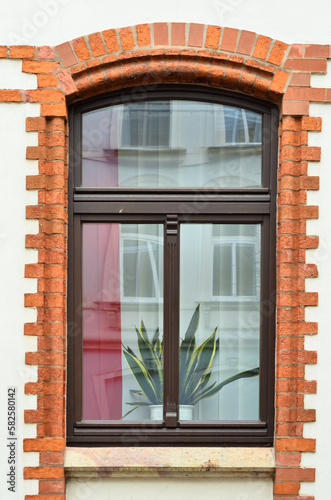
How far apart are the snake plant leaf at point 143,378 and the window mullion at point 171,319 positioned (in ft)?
0.32

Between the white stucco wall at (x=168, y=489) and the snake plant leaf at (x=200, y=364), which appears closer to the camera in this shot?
the white stucco wall at (x=168, y=489)

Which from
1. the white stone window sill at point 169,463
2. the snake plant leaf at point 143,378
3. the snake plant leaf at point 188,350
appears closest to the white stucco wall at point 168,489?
the white stone window sill at point 169,463

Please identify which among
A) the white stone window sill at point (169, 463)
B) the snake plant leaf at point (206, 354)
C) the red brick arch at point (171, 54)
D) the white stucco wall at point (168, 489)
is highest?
the red brick arch at point (171, 54)

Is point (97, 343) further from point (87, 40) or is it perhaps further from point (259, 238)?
point (87, 40)

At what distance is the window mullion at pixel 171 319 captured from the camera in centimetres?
498

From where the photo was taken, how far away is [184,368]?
5.05m

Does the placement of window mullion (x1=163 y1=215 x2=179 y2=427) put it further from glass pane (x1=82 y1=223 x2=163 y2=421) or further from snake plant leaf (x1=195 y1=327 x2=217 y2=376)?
snake plant leaf (x1=195 y1=327 x2=217 y2=376)

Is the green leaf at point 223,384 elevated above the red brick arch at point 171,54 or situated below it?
below

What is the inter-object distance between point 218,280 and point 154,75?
1501 mm

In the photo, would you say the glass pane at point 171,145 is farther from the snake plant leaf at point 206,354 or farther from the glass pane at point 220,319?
the snake plant leaf at point 206,354

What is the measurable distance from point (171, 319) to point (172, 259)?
0.42 m

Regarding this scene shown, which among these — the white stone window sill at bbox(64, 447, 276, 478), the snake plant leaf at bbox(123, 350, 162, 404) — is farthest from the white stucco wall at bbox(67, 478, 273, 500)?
the snake plant leaf at bbox(123, 350, 162, 404)

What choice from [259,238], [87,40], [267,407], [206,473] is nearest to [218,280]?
[259,238]

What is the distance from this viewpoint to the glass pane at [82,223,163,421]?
198 inches
